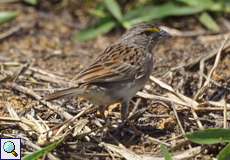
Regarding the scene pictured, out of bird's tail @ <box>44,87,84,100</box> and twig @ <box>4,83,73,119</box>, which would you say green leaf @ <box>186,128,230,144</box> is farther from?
twig @ <box>4,83,73,119</box>

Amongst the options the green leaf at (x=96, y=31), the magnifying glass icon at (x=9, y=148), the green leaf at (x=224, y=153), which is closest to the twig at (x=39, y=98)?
the magnifying glass icon at (x=9, y=148)

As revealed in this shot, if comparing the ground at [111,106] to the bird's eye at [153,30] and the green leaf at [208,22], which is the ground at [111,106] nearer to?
the green leaf at [208,22]

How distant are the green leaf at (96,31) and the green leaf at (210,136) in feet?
10.5

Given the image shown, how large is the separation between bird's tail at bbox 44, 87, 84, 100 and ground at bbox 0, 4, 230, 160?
259 millimetres

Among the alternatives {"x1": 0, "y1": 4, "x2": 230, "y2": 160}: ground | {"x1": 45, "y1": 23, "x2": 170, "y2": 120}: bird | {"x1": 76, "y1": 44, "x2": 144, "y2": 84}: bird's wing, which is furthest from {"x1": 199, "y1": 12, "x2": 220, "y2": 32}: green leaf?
{"x1": 76, "y1": 44, "x2": 144, "y2": 84}: bird's wing

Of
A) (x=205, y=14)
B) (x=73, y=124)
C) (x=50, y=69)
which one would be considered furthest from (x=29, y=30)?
(x=73, y=124)

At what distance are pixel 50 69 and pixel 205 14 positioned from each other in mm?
1969

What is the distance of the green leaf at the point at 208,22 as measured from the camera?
785 centimetres

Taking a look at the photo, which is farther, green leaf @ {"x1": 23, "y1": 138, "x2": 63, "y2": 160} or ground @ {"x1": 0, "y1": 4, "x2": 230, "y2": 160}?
ground @ {"x1": 0, "y1": 4, "x2": 230, "y2": 160}

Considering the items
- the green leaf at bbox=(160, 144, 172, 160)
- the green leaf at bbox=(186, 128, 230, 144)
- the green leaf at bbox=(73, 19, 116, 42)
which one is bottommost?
the green leaf at bbox=(160, 144, 172, 160)

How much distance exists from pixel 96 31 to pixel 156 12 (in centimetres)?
71

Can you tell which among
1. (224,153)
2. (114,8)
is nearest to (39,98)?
(224,153)

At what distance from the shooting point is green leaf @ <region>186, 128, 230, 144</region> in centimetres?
492

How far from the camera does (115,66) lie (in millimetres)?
5625
